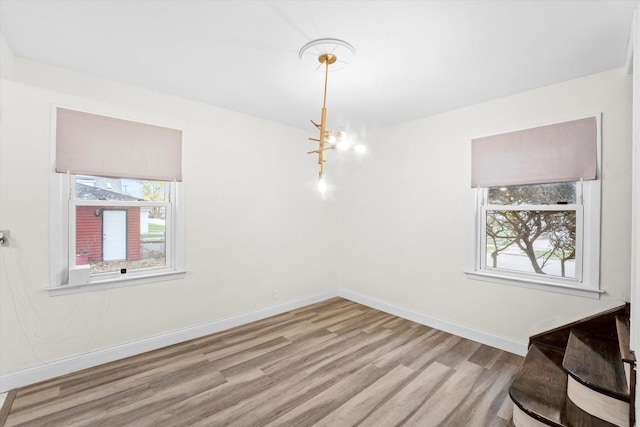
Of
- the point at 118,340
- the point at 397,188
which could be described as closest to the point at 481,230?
the point at 397,188

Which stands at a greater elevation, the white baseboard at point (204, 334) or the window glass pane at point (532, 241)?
the window glass pane at point (532, 241)

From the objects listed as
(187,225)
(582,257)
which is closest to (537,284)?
(582,257)

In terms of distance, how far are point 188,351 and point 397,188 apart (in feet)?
10.4

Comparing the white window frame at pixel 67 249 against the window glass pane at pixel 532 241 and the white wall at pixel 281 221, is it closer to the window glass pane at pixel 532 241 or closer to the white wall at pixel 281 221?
the white wall at pixel 281 221

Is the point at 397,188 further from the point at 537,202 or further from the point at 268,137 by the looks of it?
the point at 268,137

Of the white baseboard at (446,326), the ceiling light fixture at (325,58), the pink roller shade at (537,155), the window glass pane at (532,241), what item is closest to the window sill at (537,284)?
the window glass pane at (532,241)

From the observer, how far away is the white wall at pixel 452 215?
8.00 ft

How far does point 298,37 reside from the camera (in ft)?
6.70

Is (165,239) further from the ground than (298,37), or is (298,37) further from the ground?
(298,37)

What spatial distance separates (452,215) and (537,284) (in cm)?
107

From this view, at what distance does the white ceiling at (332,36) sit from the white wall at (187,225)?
0.28 meters

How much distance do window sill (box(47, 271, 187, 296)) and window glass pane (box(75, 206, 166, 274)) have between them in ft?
0.50

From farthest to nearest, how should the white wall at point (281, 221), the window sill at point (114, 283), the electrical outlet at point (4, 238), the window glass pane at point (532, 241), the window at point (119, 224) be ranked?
the window glass pane at point (532, 241)
the window at point (119, 224)
the window sill at point (114, 283)
the white wall at point (281, 221)
the electrical outlet at point (4, 238)

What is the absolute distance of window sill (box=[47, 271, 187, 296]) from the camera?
8.13 ft
